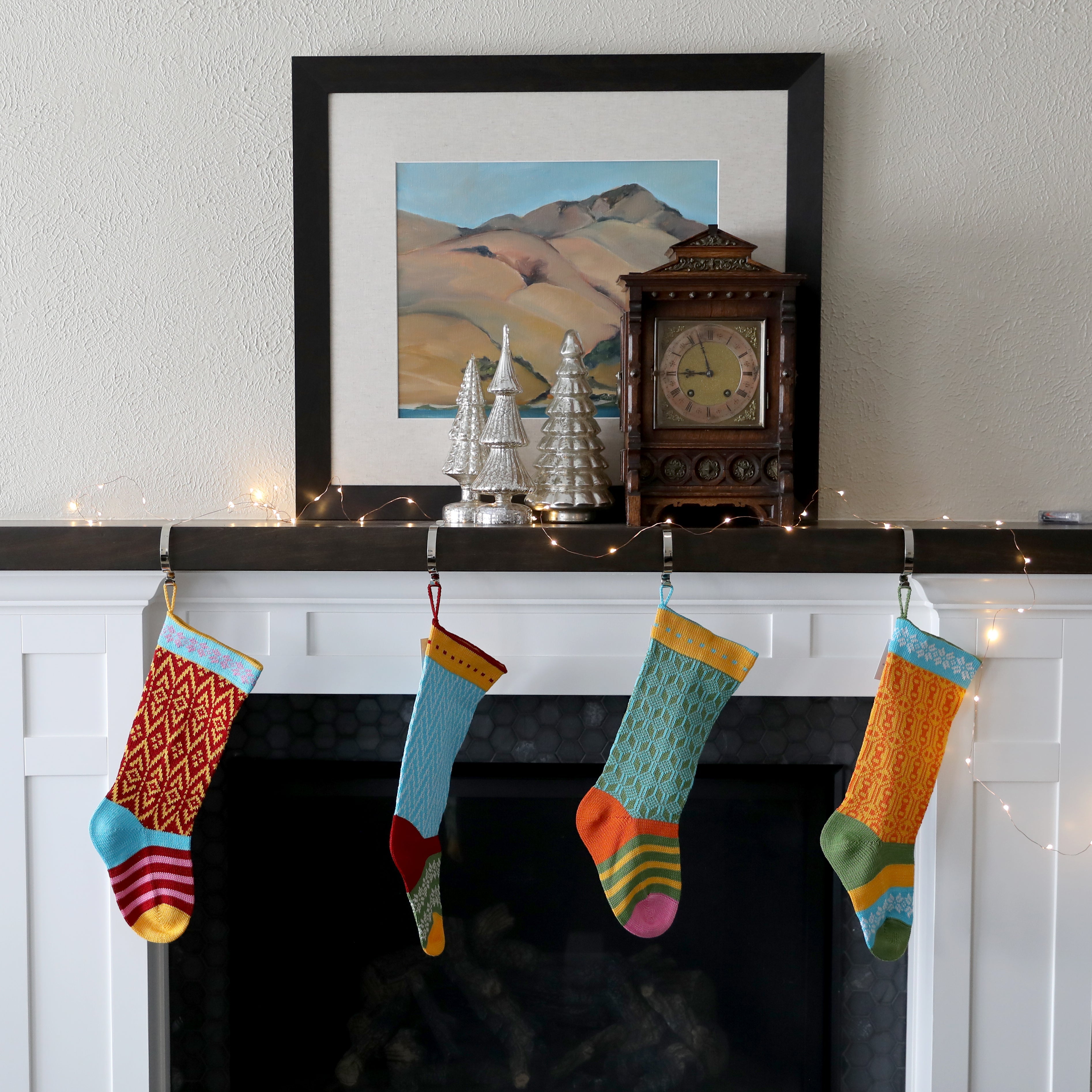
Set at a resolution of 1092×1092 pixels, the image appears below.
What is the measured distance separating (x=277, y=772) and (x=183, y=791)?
153 mm

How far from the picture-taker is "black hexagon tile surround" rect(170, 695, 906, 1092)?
129cm

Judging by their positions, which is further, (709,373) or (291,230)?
(291,230)

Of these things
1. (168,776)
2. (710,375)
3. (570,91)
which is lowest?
(168,776)

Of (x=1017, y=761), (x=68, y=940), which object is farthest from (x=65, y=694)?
(x=1017, y=761)

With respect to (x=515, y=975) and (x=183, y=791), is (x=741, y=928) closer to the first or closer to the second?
(x=515, y=975)

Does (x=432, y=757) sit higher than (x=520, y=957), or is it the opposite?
(x=432, y=757)

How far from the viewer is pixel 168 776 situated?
119 cm

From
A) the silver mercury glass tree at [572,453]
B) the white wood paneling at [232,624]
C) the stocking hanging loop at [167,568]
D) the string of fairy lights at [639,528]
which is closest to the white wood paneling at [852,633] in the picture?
the string of fairy lights at [639,528]

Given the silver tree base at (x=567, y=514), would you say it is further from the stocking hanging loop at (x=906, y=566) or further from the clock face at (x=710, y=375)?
the stocking hanging loop at (x=906, y=566)

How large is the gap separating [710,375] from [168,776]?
0.96 metres

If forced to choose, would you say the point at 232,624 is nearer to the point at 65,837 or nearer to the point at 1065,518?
the point at 65,837

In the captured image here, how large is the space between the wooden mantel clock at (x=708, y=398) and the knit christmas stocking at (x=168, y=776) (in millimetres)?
635

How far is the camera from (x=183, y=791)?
3.93ft

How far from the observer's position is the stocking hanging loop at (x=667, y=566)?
1.15m
